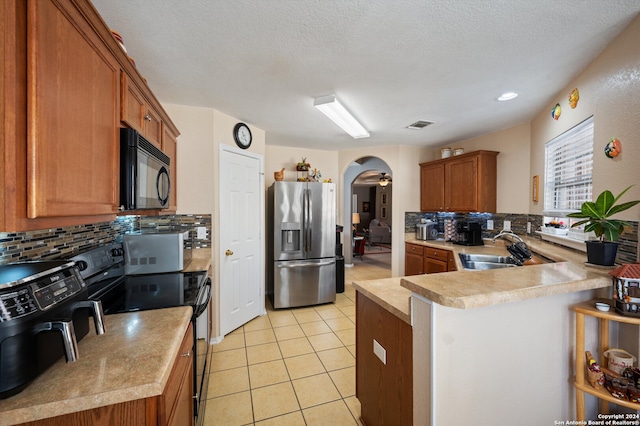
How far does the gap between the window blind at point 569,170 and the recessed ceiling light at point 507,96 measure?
55cm

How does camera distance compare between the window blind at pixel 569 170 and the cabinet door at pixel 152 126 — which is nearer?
the cabinet door at pixel 152 126

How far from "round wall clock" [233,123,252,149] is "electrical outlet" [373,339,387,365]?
2531 millimetres

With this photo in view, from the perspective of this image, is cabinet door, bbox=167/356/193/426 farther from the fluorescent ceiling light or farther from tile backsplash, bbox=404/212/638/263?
tile backsplash, bbox=404/212/638/263

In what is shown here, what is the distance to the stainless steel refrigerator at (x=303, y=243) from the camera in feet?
12.0

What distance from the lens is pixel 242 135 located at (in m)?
3.14

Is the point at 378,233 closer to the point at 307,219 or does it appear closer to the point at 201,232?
the point at 307,219

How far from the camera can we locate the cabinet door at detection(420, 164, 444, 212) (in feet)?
14.0

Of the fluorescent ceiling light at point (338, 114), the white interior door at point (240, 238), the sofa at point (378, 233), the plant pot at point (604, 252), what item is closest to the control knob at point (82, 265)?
the white interior door at point (240, 238)

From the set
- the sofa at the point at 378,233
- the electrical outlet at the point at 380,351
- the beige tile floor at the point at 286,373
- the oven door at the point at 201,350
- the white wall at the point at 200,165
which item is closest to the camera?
the electrical outlet at the point at 380,351

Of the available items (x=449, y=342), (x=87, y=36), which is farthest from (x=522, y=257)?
(x=87, y=36)

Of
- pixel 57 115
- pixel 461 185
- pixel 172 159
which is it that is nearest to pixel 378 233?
pixel 461 185

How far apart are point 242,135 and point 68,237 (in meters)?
2.00

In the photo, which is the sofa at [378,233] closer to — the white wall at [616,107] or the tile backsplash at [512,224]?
the tile backsplash at [512,224]

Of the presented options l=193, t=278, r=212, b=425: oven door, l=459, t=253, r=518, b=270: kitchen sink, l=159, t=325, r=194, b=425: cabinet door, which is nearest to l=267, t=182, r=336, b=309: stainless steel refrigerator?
l=193, t=278, r=212, b=425: oven door
